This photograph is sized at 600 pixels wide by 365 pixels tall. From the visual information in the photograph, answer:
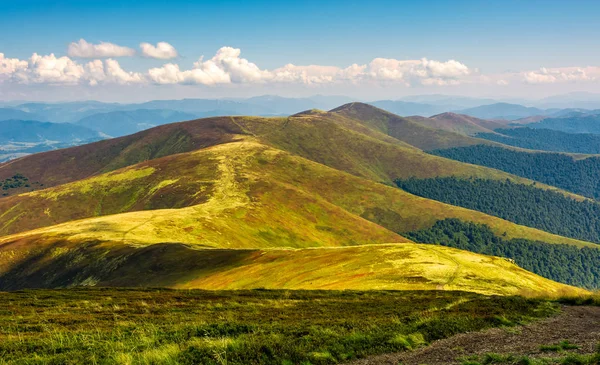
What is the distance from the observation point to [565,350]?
20.3 meters

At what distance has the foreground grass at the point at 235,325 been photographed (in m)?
20.0

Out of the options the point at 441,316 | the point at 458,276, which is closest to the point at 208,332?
the point at 441,316

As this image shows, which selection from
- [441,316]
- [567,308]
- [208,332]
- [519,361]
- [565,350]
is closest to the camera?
[519,361]

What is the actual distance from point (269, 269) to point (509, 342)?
52651mm

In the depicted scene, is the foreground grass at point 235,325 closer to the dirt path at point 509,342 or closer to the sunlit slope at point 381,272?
the dirt path at point 509,342

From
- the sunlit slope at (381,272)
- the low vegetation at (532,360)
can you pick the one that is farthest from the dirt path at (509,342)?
the sunlit slope at (381,272)

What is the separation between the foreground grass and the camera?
20.0 metres

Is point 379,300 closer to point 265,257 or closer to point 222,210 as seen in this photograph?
point 265,257

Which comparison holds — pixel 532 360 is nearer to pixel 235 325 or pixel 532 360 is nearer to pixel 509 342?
pixel 509 342

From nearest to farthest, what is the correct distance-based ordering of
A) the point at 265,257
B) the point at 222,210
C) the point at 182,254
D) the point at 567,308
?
the point at 567,308 < the point at 265,257 < the point at 182,254 < the point at 222,210

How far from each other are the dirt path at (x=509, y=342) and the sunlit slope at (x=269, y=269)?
1519cm

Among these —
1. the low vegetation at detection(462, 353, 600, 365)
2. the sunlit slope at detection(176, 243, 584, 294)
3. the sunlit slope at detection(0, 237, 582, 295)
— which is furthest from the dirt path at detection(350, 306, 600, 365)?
the sunlit slope at detection(176, 243, 584, 294)

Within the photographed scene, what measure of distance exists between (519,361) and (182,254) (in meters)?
87.1

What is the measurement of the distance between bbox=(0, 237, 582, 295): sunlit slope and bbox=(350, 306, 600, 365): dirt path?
15.2m
